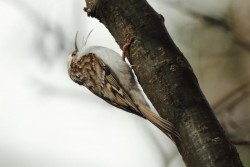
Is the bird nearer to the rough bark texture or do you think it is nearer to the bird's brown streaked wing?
the bird's brown streaked wing

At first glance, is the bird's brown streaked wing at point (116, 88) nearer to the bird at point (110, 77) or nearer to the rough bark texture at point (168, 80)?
the bird at point (110, 77)

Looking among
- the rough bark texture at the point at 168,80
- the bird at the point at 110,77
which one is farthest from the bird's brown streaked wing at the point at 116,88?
the rough bark texture at the point at 168,80

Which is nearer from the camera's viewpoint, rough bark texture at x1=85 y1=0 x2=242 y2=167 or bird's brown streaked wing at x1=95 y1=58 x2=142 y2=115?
rough bark texture at x1=85 y1=0 x2=242 y2=167

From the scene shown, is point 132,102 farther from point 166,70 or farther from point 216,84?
point 166,70

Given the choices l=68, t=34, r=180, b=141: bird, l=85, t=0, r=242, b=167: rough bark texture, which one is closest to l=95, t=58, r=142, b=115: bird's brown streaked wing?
l=68, t=34, r=180, b=141: bird

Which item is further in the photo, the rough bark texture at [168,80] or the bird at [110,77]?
the bird at [110,77]
